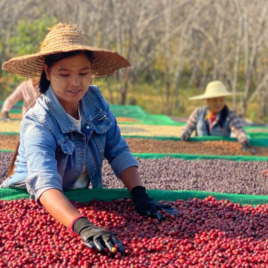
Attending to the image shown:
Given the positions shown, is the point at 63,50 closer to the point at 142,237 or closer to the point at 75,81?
the point at 75,81

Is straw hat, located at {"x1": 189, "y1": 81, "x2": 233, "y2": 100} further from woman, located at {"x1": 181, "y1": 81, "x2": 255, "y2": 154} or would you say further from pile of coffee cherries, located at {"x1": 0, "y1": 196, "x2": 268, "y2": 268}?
pile of coffee cherries, located at {"x1": 0, "y1": 196, "x2": 268, "y2": 268}

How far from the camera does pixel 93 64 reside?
2.57 meters

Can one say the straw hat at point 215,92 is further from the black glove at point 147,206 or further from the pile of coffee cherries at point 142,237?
the black glove at point 147,206

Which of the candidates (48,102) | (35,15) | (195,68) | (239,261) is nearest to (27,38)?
(35,15)

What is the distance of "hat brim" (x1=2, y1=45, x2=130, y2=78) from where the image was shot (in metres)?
2.41

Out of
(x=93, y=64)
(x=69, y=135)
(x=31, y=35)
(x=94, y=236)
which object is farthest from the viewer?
(x=31, y=35)

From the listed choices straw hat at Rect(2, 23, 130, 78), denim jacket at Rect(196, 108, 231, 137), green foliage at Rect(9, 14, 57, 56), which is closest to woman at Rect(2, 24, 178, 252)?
straw hat at Rect(2, 23, 130, 78)

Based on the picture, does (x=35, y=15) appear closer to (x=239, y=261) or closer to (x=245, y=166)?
(x=245, y=166)

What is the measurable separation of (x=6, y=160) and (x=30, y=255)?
2.15 meters

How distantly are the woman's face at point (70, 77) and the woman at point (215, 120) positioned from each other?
301 centimetres

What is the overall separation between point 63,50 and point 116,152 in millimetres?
763

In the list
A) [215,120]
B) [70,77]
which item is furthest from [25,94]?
[70,77]

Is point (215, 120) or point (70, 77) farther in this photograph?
point (215, 120)

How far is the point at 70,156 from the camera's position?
2.41 metres
